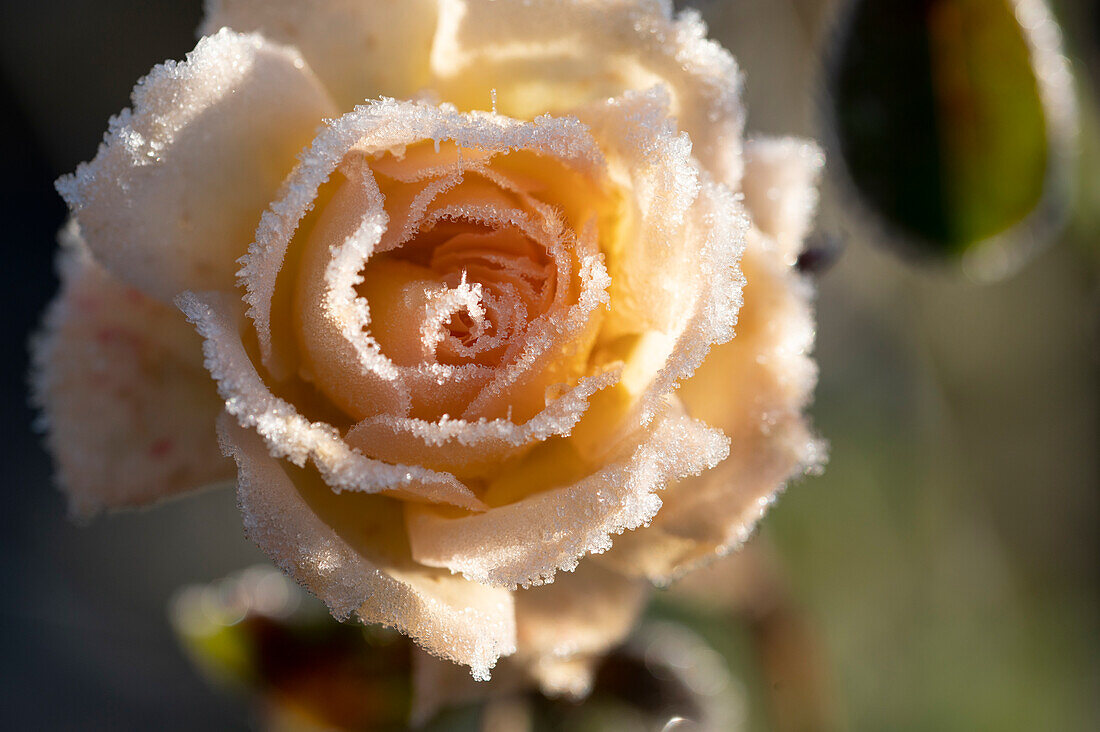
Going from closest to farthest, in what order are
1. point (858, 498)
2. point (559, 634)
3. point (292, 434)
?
point (292, 434), point (559, 634), point (858, 498)

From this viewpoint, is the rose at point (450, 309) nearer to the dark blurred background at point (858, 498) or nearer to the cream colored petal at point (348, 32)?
the cream colored petal at point (348, 32)

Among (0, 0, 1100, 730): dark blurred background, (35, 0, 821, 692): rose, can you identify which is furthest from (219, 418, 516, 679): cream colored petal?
(0, 0, 1100, 730): dark blurred background

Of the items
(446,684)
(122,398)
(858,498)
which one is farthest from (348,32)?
(858,498)

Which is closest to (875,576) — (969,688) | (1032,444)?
(969,688)

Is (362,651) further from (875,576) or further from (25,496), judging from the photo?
(25,496)

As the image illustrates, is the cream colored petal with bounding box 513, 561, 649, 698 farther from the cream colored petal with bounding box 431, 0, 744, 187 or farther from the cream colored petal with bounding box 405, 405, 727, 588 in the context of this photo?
the cream colored petal with bounding box 431, 0, 744, 187

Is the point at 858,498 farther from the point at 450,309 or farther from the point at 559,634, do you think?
the point at 450,309
